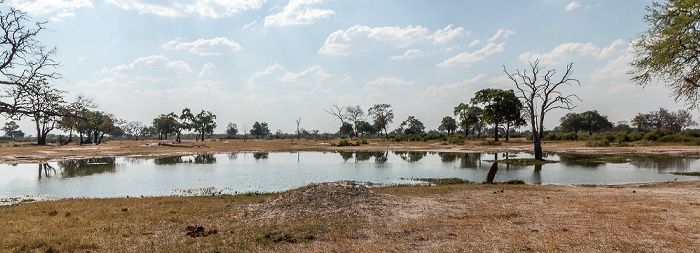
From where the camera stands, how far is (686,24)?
1491 cm

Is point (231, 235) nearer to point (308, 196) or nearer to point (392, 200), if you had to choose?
point (308, 196)

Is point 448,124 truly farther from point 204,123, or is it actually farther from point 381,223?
point 381,223

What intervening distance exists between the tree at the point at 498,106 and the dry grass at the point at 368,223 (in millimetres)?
66580

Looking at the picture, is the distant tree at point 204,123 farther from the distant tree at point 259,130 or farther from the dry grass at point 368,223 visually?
the dry grass at point 368,223

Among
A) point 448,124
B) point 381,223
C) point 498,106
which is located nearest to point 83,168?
point 381,223

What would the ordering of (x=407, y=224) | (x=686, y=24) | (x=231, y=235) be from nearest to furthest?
(x=231, y=235), (x=407, y=224), (x=686, y=24)

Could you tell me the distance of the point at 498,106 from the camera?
7906 centimetres

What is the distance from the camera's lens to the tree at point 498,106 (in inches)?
3086

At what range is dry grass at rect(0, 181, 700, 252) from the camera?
801 centimetres

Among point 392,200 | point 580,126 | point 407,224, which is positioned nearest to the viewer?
point 407,224

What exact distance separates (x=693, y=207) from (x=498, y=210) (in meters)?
5.96

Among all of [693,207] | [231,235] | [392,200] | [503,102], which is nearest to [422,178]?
[392,200]

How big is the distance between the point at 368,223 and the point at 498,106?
250 feet

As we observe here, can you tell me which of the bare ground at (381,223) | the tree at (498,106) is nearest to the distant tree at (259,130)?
the tree at (498,106)
